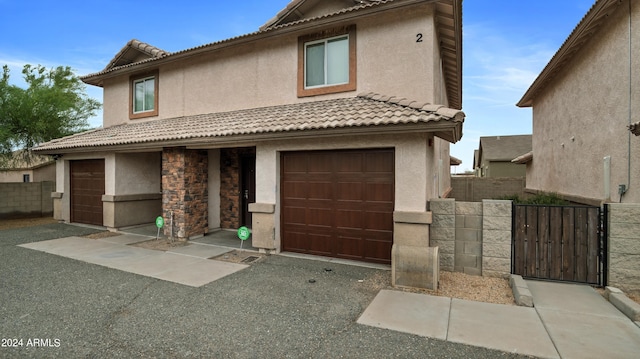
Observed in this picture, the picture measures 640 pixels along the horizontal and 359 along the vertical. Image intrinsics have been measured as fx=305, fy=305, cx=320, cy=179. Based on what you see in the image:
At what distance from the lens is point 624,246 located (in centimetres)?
538

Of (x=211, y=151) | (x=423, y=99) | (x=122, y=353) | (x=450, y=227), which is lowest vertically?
(x=122, y=353)

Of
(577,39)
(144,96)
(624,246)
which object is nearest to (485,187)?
(577,39)

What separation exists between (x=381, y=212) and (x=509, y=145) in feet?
98.5

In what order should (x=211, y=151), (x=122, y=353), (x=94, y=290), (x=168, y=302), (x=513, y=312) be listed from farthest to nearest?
(x=211, y=151) → (x=94, y=290) → (x=168, y=302) → (x=513, y=312) → (x=122, y=353)

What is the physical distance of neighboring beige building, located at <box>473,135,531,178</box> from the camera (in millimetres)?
28656

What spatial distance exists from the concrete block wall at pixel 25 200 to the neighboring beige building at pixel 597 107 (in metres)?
21.3

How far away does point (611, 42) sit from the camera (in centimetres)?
762

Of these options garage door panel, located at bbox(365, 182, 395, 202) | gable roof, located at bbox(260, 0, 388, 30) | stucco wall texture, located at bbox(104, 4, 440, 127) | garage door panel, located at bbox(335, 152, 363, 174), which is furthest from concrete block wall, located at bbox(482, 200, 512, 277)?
gable roof, located at bbox(260, 0, 388, 30)

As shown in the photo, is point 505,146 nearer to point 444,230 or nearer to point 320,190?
point 444,230

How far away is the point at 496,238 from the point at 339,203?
3392mm

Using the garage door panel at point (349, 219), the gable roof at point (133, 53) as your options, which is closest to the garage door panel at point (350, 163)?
the garage door panel at point (349, 219)

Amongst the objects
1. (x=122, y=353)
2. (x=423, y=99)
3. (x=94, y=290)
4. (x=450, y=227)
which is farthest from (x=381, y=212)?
(x=94, y=290)

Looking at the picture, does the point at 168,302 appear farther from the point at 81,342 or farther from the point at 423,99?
Answer: the point at 423,99

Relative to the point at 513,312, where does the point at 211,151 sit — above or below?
above
